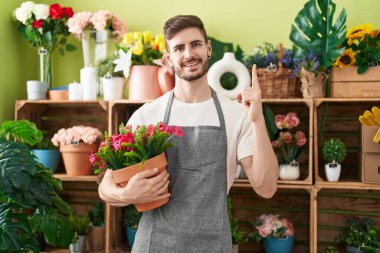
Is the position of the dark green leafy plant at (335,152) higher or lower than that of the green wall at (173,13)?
lower

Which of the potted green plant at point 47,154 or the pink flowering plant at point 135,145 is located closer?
the pink flowering plant at point 135,145

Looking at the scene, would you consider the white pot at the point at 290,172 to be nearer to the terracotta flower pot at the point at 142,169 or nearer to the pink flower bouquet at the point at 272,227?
the pink flower bouquet at the point at 272,227

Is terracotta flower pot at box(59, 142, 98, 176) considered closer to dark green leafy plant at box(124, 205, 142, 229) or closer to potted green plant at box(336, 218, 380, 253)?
dark green leafy plant at box(124, 205, 142, 229)

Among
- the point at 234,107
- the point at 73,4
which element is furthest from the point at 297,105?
the point at 73,4

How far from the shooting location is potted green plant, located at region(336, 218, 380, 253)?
2680 mm

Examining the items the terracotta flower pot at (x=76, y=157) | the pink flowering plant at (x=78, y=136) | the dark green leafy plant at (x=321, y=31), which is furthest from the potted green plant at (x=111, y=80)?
the dark green leafy plant at (x=321, y=31)

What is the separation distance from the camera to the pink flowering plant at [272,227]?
2811 mm

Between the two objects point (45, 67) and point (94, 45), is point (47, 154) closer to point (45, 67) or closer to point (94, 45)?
point (45, 67)

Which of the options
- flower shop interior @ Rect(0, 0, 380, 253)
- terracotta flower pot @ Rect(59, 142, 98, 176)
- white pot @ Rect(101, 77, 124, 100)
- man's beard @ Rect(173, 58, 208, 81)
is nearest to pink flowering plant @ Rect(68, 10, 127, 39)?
flower shop interior @ Rect(0, 0, 380, 253)

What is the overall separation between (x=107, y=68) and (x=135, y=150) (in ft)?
5.00

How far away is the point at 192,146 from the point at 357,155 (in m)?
1.65

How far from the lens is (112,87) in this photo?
2.94 metres

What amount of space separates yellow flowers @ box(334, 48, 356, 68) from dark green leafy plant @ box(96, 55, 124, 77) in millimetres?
1374

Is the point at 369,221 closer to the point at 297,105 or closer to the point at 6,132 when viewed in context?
the point at 297,105
